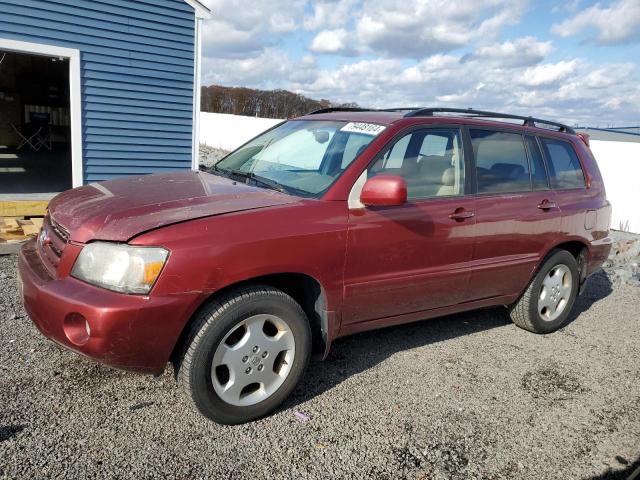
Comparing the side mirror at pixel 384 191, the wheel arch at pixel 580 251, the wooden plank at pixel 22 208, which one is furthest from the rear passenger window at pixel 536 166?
the wooden plank at pixel 22 208

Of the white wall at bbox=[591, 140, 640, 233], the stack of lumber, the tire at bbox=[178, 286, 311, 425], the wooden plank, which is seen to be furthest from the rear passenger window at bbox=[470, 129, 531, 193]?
the white wall at bbox=[591, 140, 640, 233]

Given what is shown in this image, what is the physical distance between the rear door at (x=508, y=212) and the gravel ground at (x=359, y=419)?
2.23 feet

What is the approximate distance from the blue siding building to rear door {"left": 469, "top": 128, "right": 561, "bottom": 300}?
6.78 meters

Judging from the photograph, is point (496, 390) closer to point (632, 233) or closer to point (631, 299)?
point (631, 299)

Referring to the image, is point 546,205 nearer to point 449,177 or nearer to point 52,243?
point 449,177

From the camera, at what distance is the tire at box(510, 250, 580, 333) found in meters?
4.58

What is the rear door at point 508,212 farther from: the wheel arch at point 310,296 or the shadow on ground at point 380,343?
the wheel arch at point 310,296

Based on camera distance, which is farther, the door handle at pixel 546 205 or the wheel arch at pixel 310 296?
the door handle at pixel 546 205

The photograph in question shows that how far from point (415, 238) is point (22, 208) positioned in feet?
17.7

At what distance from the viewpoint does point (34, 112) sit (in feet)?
62.8

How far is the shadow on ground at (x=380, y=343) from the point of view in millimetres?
3537

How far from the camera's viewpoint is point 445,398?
348cm

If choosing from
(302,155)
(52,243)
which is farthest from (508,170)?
(52,243)

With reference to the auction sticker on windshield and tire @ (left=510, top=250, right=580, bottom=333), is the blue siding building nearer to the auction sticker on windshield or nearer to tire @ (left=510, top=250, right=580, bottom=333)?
the auction sticker on windshield
